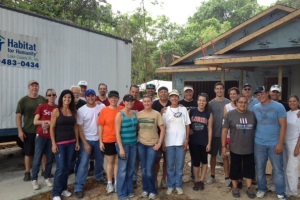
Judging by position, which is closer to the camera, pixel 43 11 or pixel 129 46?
pixel 129 46

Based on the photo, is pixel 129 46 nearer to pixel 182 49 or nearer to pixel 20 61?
pixel 20 61

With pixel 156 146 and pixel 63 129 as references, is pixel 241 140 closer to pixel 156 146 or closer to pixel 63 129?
pixel 156 146

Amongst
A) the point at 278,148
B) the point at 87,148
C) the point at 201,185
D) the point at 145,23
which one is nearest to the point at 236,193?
the point at 201,185

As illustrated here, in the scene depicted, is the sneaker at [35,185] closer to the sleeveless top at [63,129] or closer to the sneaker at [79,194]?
the sneaker at [79,194]

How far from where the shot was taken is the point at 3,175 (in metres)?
5.80

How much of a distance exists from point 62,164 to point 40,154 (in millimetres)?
897

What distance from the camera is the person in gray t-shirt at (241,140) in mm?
4449

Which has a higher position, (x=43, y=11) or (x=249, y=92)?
(x=43, y=11)

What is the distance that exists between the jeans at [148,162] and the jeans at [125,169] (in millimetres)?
114

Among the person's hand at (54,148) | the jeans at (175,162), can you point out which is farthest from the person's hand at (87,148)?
the jeans at (175,162)

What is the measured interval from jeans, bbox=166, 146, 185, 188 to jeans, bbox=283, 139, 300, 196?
5.41 ft

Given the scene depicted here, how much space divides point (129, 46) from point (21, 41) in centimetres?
Answer: 343

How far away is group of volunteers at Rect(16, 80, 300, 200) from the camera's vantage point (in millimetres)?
4328

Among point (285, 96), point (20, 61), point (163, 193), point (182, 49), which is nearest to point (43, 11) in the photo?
point (20, 61)
